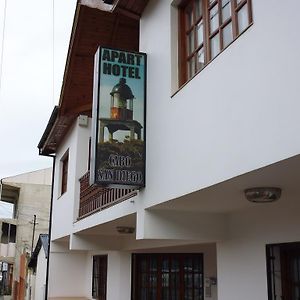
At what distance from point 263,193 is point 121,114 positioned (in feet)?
8.13

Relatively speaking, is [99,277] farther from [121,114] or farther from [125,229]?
[121,114]

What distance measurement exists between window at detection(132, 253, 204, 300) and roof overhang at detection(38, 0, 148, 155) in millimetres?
4356

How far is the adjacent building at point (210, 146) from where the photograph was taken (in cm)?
427

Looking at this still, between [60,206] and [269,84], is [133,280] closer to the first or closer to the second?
[60,206]

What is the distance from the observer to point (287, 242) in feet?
21.2

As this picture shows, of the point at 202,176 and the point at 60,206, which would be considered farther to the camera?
the point at 60,206

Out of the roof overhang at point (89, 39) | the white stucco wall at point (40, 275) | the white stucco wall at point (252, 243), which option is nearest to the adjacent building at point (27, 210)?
the white stucco wall at point (40, 275)

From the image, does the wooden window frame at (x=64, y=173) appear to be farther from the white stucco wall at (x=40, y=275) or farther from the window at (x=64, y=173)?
the white stucco wall at (x=40, y=275)

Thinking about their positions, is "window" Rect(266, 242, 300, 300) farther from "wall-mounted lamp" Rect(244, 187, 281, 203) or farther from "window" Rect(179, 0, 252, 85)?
"window" Rect(179, 0, 252, 85)

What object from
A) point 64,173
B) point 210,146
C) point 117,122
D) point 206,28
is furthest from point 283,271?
point 64,173

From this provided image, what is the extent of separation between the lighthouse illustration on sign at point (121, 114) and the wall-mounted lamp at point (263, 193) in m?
2.16

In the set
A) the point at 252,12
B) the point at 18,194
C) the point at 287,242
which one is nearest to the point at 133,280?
the point at 287,242

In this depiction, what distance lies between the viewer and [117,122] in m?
7.02

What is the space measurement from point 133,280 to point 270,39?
980 cm
